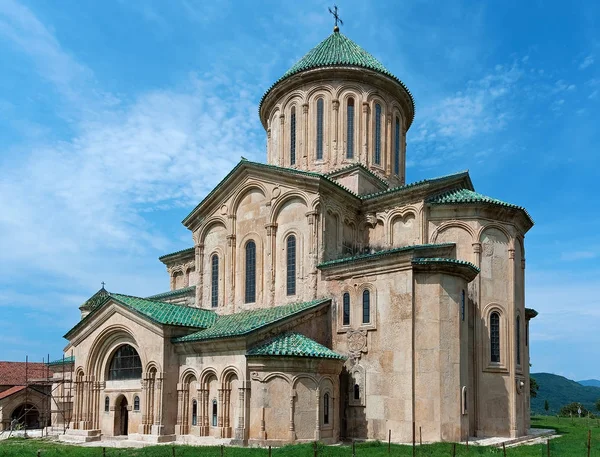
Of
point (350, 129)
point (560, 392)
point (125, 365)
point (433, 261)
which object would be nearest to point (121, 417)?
point (125, 365)

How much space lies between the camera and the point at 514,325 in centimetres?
2227

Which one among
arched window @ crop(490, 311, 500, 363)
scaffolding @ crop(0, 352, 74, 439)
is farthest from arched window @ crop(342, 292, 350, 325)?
scaffolding @ crop(0, 352, 74, 439)

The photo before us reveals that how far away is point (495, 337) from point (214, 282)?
1191cm

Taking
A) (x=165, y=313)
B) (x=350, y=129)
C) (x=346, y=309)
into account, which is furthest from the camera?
(x=350, y=129)

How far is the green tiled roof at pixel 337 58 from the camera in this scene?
92.4ft

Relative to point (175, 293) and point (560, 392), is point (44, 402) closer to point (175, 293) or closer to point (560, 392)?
point (175, 293)

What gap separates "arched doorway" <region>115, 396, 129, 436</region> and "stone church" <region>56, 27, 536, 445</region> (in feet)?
0.18

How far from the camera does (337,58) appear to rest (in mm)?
28625

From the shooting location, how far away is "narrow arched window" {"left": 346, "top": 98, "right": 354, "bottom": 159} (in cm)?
2784

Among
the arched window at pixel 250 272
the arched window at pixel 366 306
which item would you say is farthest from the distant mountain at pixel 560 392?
the arched window at pixel 366 306

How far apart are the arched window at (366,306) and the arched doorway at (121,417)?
34.4 ft

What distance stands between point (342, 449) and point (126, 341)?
1094cm

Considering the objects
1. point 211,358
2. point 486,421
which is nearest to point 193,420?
point 211,358

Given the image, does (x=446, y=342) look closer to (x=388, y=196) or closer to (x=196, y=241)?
(x=388, y=196)
